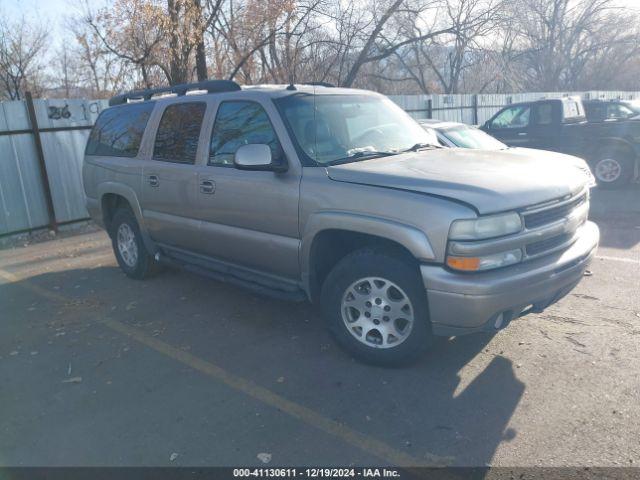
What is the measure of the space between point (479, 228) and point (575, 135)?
925cm

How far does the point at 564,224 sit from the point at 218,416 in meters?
2.68

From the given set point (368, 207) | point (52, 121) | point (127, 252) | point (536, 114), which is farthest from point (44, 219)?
point (536, 114)

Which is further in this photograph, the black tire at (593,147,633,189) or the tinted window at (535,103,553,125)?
the tinted window at (535,103,553,125)

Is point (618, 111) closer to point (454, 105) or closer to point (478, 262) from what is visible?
point (454, 105)

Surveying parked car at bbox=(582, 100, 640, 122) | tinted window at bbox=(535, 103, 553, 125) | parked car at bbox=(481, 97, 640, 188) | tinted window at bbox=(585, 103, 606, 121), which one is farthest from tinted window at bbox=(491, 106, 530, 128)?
tinted window at bbox=(585, 103, 606, 121)

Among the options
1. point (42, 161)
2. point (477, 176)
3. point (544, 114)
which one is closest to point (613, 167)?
point (544, 114)

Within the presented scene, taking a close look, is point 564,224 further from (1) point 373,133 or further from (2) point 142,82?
(2) point 142,82

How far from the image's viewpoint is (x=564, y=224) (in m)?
3.75

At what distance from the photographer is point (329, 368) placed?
404 centimetres

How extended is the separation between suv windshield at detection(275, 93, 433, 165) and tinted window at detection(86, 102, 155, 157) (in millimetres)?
Result: 2200

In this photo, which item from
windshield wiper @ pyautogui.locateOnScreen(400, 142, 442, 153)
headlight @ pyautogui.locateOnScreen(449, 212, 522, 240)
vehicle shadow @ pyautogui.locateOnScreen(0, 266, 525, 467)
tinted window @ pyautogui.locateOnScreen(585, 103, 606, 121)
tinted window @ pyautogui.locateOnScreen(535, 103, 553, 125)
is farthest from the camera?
tinted window @ pyautogui.locateOnScreen(585, 103, 606, 121)

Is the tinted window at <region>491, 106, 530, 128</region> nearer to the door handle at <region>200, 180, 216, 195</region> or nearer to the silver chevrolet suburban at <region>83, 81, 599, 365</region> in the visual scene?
the silver chevrolet suburban at <region>83, 81, 599, 365</region>

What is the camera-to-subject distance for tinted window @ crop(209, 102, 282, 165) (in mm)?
4459

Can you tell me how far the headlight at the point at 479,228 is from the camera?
3.31 m
